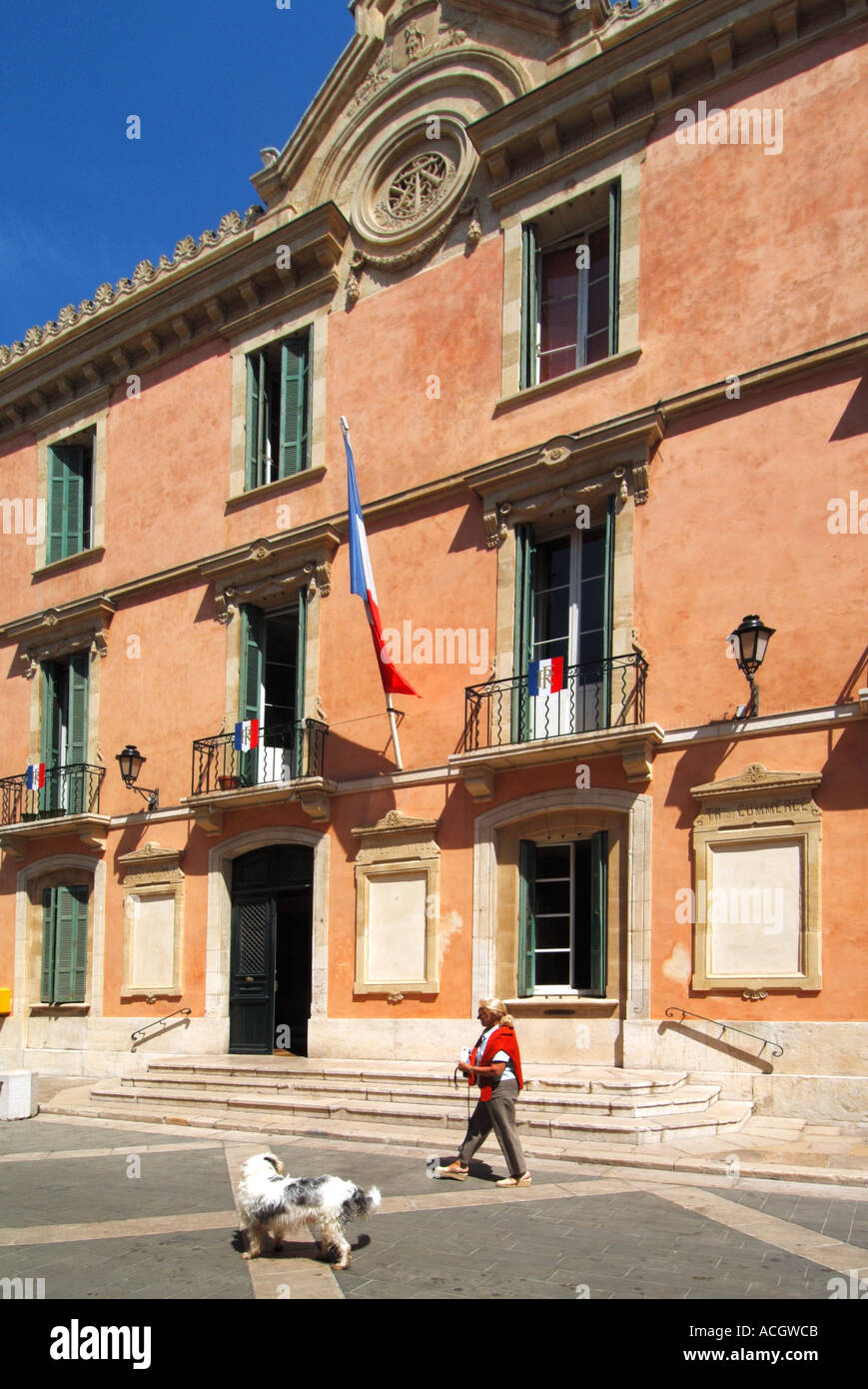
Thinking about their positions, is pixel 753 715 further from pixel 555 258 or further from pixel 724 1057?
pixel 555 258

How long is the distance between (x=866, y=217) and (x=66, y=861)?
15049 millimetres

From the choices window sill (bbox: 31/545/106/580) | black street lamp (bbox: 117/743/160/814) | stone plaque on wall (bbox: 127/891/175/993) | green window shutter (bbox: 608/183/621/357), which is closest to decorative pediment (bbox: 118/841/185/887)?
stone plaque on wall (bbox: 127/891/175/993)

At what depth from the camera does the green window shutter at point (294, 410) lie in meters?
18.1

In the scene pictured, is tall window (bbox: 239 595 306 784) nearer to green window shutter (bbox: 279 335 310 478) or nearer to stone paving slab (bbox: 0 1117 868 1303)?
green window shutter (bbox: 279 335 310 478)

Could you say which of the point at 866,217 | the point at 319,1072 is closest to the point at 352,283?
the point at 866,217

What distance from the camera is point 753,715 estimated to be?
12.6 meters

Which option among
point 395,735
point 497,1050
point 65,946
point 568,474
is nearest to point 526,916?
point 395,735

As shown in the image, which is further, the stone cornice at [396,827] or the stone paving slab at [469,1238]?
the stone cornice at [396,827]

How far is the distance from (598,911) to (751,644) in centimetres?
349

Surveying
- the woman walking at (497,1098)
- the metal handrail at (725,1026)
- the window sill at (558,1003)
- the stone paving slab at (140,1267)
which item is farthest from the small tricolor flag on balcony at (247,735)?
the stone paving slab at (140,1267)

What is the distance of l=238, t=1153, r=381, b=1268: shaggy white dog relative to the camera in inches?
265

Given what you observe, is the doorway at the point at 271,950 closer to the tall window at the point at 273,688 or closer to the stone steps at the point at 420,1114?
the tall window at the point at 273,688

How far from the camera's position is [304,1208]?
22.2ft

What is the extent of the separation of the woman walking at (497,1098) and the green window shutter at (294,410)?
1084cm
